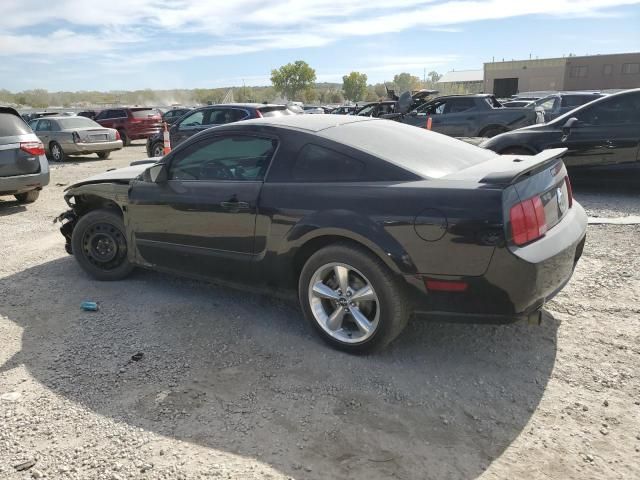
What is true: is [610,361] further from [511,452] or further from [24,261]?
[24,261]

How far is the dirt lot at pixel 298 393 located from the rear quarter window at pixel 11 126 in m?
4.42

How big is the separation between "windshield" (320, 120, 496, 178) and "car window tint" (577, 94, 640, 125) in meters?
4.52

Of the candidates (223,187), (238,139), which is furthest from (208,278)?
(238,139)

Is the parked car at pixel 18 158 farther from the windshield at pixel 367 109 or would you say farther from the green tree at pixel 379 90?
the green tree at pixel 379 90

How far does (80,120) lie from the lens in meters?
16.2

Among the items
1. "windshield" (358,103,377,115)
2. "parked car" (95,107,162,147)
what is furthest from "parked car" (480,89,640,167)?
"parked car" (95,107,162,147)

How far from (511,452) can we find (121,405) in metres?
2.16

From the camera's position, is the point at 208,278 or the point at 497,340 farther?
the point at 208,278

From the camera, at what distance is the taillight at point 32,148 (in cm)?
782

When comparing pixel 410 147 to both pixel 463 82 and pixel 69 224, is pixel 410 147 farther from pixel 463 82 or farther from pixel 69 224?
pixel 463 82

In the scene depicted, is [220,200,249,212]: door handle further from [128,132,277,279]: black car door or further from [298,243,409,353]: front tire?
[298,243,409,353]: front tire

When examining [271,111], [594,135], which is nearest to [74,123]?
[271,111]

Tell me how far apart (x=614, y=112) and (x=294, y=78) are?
325 feet

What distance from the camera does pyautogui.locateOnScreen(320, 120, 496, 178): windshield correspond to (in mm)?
3332
